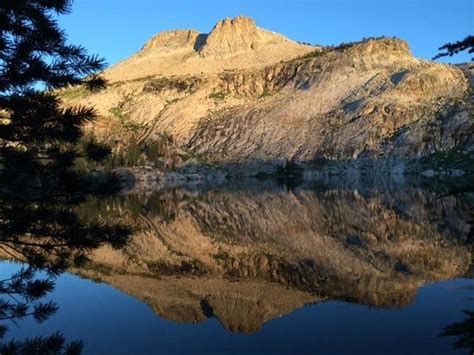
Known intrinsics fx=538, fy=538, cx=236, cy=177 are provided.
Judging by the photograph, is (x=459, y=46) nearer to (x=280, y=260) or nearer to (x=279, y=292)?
(x=279, y=292)

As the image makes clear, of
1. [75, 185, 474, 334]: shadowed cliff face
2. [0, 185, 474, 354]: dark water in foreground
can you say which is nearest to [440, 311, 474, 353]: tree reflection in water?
[0, 185, 474, 354]: dark water in foreground

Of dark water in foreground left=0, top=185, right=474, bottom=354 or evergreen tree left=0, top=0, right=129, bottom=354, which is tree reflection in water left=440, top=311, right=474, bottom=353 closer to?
dark water in foreground left=0, top=185, right=474, bottom=354

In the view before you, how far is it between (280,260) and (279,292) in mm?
8581

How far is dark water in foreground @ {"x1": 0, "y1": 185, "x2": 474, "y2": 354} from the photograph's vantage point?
18.5 meters

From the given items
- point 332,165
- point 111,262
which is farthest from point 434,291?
point 332,165

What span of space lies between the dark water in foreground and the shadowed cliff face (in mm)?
91

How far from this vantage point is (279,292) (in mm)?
25453

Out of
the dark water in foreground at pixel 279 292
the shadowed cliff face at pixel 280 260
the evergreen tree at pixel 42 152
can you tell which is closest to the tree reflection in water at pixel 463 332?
the dark water in foreground at pixel 279 292

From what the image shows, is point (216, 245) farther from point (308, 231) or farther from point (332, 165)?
point (332, 165)

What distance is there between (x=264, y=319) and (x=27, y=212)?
40.2 feet

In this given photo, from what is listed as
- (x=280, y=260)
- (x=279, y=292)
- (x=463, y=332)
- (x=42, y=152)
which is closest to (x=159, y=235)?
(x=280, y=260)

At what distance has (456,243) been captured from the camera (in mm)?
35438

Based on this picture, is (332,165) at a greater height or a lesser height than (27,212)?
greater

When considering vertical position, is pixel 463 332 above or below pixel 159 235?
below
